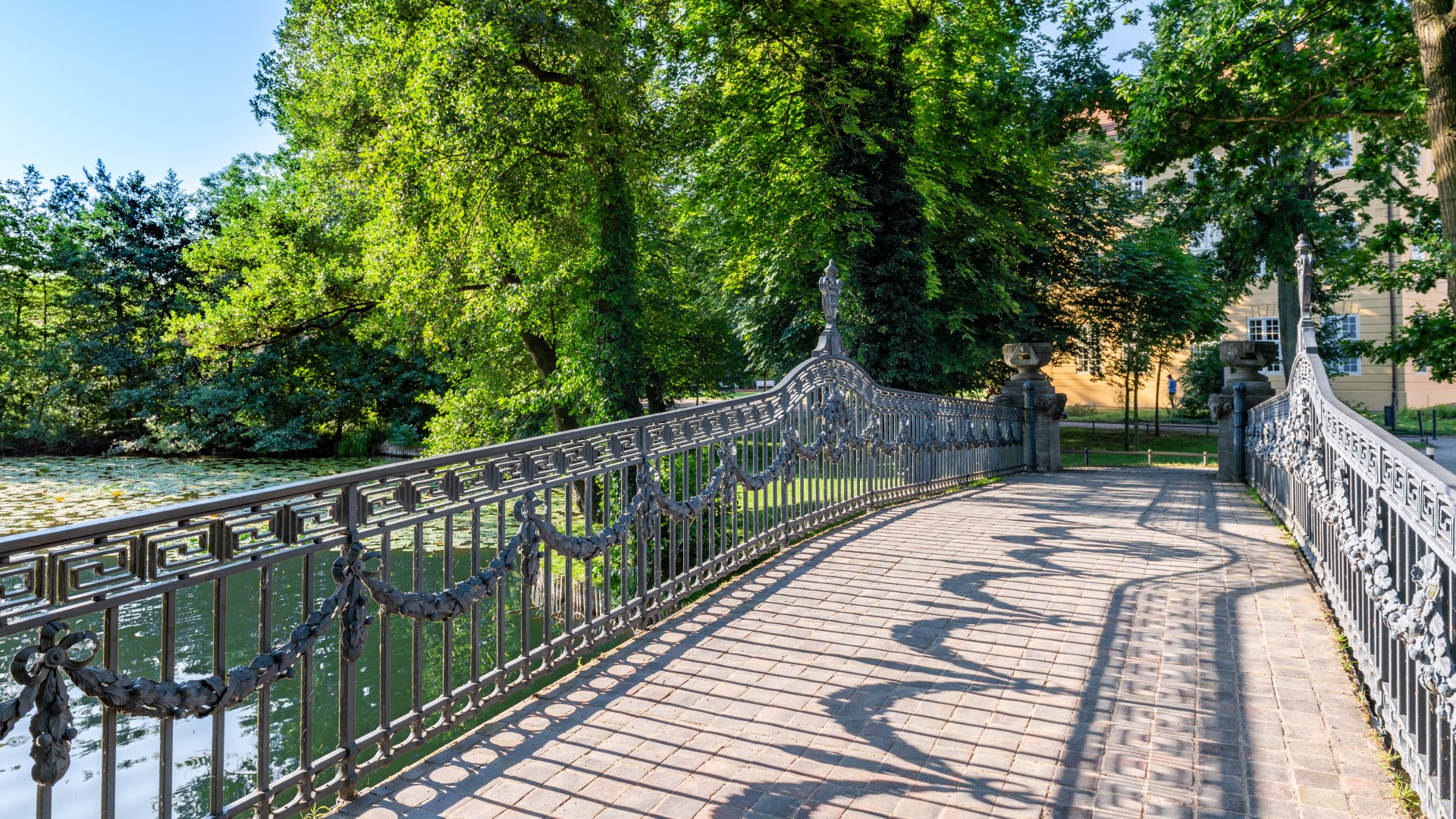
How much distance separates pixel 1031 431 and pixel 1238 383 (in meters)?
3.49

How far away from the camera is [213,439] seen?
30328 millimetres

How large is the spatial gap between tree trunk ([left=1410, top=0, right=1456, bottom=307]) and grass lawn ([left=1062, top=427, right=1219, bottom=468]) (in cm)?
1286

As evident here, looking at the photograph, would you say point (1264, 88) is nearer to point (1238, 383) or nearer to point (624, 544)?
point (1238, 383)

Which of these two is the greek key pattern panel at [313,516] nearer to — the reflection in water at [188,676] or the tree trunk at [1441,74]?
the reflection in water at [188,676]

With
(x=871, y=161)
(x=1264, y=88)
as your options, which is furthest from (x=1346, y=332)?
(x=871, y=161)

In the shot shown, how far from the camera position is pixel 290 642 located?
9.78ft

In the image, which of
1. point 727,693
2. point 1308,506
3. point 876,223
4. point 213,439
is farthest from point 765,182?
point 213,439

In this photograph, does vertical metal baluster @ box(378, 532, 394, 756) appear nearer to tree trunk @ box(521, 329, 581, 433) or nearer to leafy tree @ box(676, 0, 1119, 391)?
→ leafy tree @ box(676, 0, 1119, 391)

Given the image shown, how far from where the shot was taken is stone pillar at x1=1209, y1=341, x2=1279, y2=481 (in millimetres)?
13336

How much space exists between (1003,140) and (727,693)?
16.7 m

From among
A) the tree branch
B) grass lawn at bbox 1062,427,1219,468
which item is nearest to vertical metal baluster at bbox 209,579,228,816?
the tree branch

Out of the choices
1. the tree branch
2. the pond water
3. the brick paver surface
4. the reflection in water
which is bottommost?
the reflection in water

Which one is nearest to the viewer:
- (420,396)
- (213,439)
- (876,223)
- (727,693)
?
(727,693)

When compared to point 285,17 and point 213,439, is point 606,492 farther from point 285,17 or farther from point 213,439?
point 213,439
